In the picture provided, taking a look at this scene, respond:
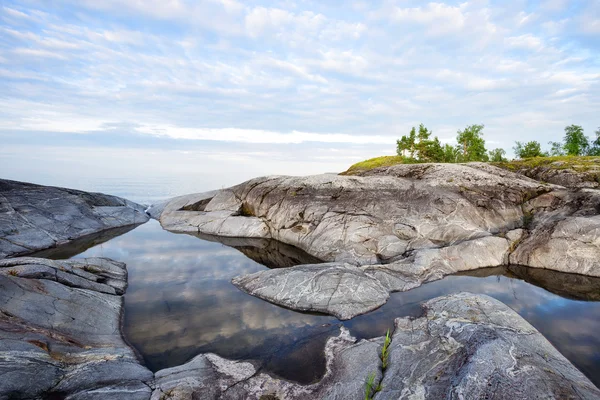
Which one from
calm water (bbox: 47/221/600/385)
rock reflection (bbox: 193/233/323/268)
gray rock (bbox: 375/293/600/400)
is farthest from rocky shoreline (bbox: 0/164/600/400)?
calm water (bbox: 47/221/600/385)

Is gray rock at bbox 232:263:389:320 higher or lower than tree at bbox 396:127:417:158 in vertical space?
lower

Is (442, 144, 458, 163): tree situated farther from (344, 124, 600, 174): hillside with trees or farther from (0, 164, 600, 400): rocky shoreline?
(0, 164, 600, 400): rocky shoreline

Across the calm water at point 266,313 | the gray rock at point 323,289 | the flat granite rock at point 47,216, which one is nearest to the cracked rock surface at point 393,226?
the gray rock at point 323,289

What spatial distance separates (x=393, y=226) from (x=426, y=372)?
15.9 meters

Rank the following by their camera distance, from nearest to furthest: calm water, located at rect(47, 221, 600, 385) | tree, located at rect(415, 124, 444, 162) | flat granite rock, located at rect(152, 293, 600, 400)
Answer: flat granite rock, located at rect(152, 293, 600, 400) < calm water, located at rect(47, 221, 600, 385) < tree, located at rect(415, 124, 444, 162)

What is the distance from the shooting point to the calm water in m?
10.3

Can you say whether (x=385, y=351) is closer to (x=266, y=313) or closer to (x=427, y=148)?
(x=266, y=313)

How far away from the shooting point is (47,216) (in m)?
24.9

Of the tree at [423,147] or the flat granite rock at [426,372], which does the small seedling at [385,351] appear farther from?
the tree at [423,147]

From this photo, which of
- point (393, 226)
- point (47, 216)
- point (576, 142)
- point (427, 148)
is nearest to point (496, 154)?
point (576, 142)

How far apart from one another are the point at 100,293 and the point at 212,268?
261 inches

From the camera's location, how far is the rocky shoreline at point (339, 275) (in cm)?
769

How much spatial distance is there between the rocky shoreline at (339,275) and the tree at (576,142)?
59.6 meters

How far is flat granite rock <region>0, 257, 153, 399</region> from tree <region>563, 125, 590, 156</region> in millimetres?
91223
